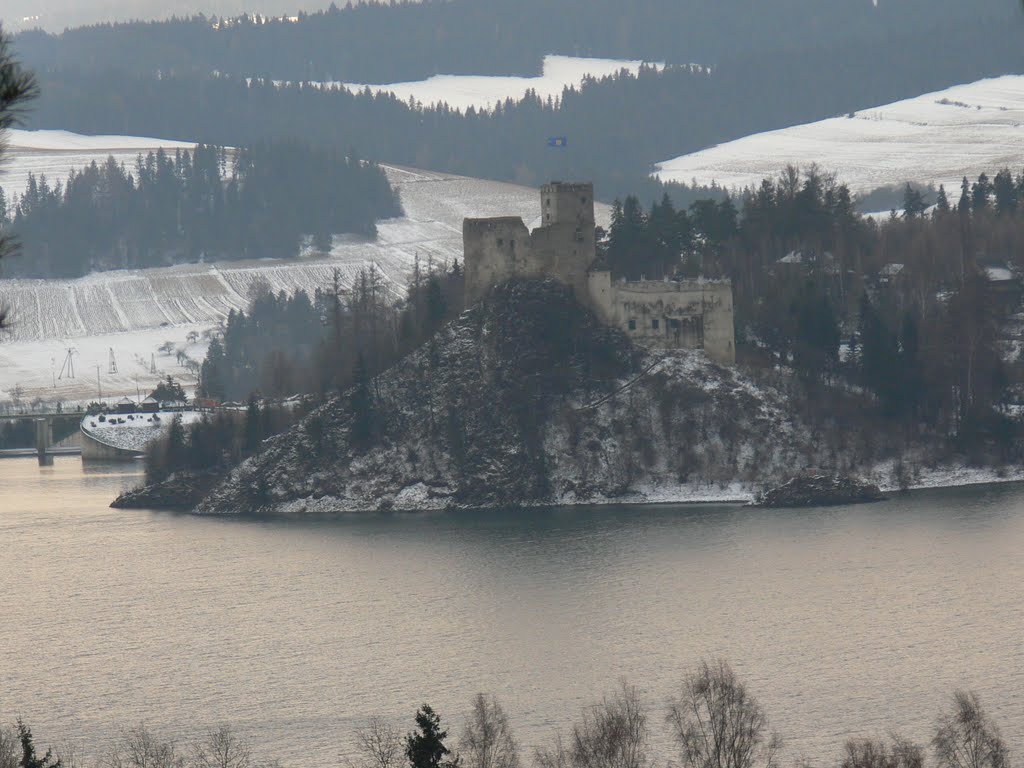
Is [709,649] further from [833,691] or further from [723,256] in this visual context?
[723,256]

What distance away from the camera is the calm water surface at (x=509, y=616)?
47.0m

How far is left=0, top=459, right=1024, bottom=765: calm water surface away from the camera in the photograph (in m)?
47.0

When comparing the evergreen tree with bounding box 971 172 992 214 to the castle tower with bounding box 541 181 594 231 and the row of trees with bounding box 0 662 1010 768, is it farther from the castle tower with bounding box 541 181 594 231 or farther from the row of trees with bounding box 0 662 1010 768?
the row of trees with bounding box 0 662 1010 768

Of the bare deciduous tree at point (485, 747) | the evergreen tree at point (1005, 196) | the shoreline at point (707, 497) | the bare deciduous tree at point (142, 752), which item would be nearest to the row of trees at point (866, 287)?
the evergreen tree at point (1005, 196)

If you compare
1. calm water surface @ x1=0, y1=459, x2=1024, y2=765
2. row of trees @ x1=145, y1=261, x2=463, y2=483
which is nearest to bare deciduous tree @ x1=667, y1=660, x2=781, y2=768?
calm water surface @ x1=0, y1=459, x2=1024, y2=765

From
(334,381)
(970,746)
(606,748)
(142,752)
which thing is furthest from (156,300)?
(606,748)

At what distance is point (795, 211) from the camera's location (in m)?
95.5

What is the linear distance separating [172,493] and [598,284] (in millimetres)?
20572

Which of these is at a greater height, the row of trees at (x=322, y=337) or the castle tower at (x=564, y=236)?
the castle tower at (x=564, y=236)

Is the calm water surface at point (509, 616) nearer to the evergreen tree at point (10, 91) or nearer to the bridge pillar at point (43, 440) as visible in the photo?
the evergreen tree at point (10, 91)

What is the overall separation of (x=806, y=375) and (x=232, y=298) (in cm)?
9662

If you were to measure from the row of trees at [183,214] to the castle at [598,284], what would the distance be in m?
103

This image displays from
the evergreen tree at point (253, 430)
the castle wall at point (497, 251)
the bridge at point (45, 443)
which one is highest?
the castle wall at point (497, 251)

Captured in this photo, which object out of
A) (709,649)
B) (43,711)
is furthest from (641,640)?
(43,711)
